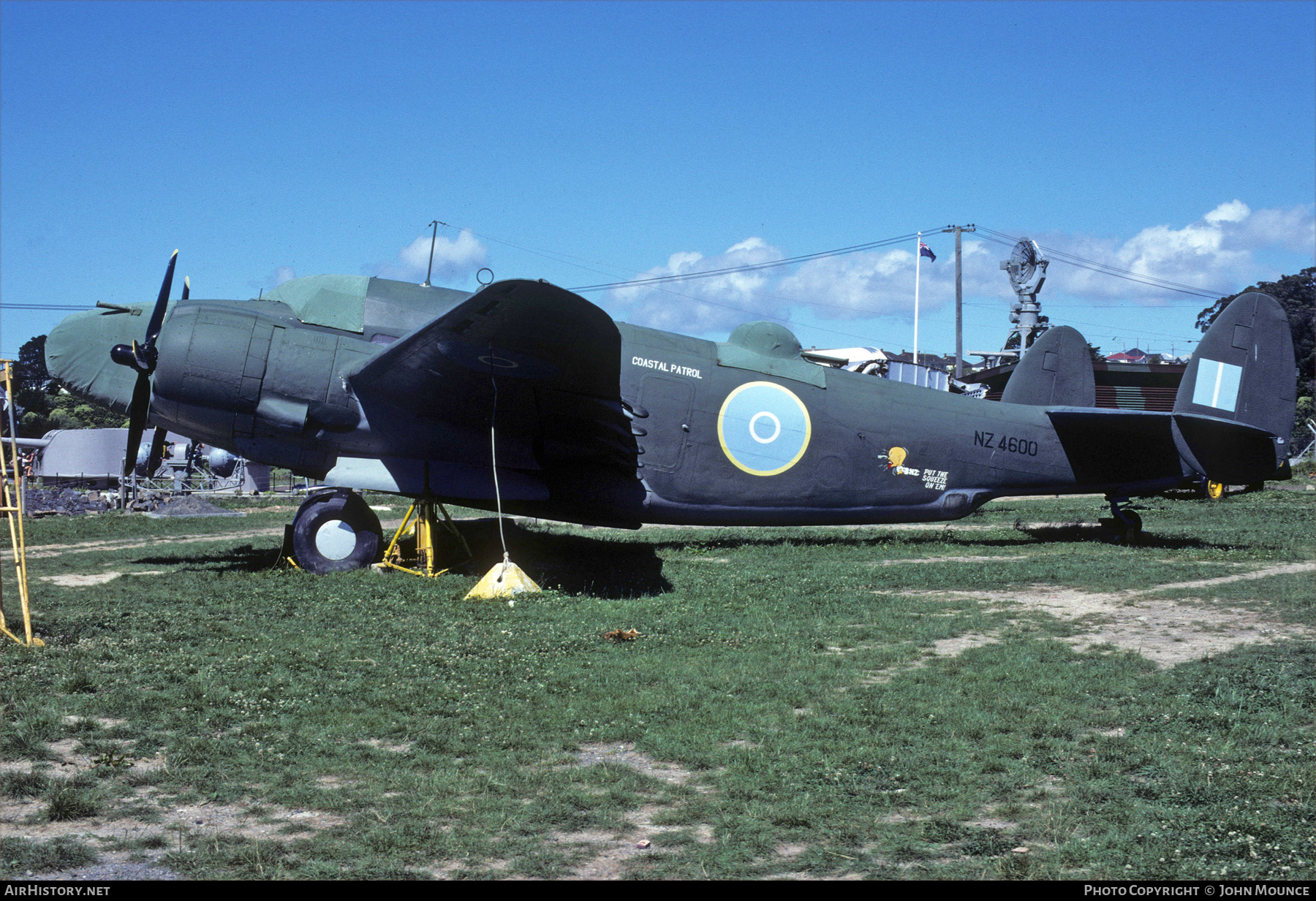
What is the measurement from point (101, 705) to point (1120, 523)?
14604 millimetres

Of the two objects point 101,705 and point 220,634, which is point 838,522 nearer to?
point 220,634

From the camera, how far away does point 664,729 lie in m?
5.64

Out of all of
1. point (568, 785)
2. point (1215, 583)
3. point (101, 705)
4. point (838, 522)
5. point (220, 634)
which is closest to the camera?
point (568, 785)

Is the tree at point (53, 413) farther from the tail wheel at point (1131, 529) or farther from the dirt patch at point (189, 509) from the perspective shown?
the tail wheel at point (1131, 529)

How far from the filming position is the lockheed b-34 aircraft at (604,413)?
11.1m

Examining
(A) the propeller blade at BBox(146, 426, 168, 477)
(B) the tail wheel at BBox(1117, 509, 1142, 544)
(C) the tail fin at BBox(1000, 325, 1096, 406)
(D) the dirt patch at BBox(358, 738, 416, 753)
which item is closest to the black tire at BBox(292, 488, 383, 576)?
(A) the propeller blade at BBox(146, 426, 168, 477)

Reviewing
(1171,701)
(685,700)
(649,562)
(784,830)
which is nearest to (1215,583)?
(1171,701)

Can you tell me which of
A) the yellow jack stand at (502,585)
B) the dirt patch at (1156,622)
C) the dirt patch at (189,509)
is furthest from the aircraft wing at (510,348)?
the dirt patch at (189,509)

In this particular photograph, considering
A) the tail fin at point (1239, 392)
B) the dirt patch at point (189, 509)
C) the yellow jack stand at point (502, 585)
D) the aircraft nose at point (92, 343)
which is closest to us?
the yellow jack stand at point (502, 585)

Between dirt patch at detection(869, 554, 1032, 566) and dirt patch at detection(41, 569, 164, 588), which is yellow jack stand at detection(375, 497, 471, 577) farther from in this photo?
dirt patch at detection(869, 554, 1032, 566)

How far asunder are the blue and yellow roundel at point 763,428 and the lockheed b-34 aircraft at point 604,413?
0.10 ft

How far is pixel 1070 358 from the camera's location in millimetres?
15414

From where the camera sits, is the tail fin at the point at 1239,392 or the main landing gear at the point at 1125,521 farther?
the main landing gear at the point at 1125,521

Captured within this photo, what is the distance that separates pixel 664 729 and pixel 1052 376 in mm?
12127
